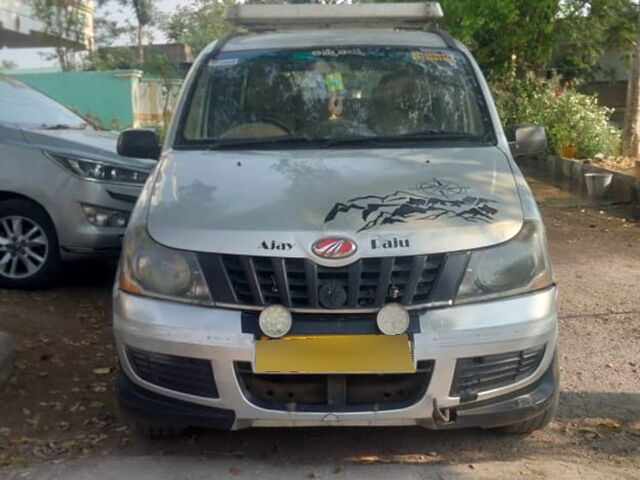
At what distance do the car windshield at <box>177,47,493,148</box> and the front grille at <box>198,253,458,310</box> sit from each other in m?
1.26

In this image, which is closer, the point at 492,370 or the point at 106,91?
the point at 492,370

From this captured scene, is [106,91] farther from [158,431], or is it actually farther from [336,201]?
[336,201]

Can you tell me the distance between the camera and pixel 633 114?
553 inches

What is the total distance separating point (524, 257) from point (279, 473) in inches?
54.7

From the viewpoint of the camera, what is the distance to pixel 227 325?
351 cm

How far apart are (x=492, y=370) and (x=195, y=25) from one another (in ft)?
125

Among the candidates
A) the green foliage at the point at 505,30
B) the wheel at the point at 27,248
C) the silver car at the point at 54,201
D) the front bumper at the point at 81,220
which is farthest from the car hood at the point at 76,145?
the green foliage at the point at 505,30

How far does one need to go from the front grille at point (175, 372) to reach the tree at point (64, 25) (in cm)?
2469

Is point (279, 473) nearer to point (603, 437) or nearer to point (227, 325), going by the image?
point (227, 325)

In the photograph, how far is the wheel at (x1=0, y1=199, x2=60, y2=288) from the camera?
6.47m

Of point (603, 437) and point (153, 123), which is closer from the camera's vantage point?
point (603, 437)

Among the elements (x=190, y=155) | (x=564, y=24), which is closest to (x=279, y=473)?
(x=190, y=155)

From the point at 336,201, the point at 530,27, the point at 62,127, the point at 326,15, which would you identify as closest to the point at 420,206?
the point at 336,201

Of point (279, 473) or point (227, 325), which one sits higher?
point (227, 325)
